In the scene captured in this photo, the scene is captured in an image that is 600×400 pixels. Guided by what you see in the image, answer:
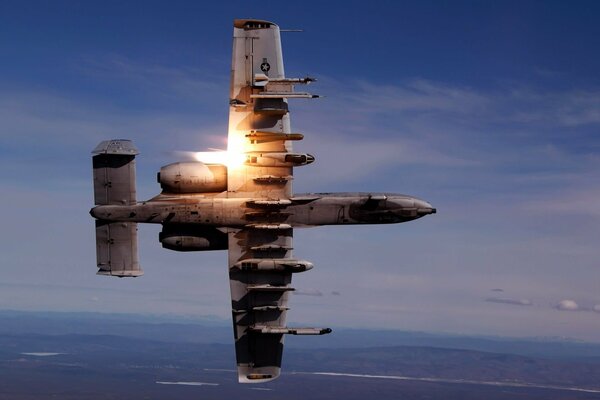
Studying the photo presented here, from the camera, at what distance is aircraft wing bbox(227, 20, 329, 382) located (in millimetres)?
36031

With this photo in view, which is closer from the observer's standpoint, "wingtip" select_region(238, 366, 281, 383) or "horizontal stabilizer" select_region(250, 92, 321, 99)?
"horizontal stabilizer" select_region(250, 92, 321, 99)

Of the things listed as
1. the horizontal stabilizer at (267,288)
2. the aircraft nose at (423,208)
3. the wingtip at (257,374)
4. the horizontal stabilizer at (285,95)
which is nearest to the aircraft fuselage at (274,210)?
the aircraft nose at (423,208)

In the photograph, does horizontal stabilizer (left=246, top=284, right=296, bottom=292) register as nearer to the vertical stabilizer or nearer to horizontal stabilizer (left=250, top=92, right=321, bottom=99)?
the vertical stabilizer

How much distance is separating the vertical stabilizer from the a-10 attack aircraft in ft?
0.16

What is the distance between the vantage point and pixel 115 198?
35.8m

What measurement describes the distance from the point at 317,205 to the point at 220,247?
5.33 metres

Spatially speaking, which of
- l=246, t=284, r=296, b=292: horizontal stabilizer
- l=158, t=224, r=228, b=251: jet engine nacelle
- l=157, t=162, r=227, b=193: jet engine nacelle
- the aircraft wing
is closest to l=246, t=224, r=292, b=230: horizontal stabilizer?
the aircraft wing

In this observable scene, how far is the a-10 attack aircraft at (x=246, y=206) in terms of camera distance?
1405 inches

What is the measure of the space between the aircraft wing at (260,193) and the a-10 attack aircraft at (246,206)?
0.05 m

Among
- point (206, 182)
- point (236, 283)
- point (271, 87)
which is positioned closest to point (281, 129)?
point (271, 87)

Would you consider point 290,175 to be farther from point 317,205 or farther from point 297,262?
point 297,262

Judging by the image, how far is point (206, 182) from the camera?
35719 millimetres

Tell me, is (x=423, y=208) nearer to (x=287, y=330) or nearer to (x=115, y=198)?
(x=287, y=330)

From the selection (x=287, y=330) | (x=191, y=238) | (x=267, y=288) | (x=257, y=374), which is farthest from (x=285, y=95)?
(x=257, y=374)
